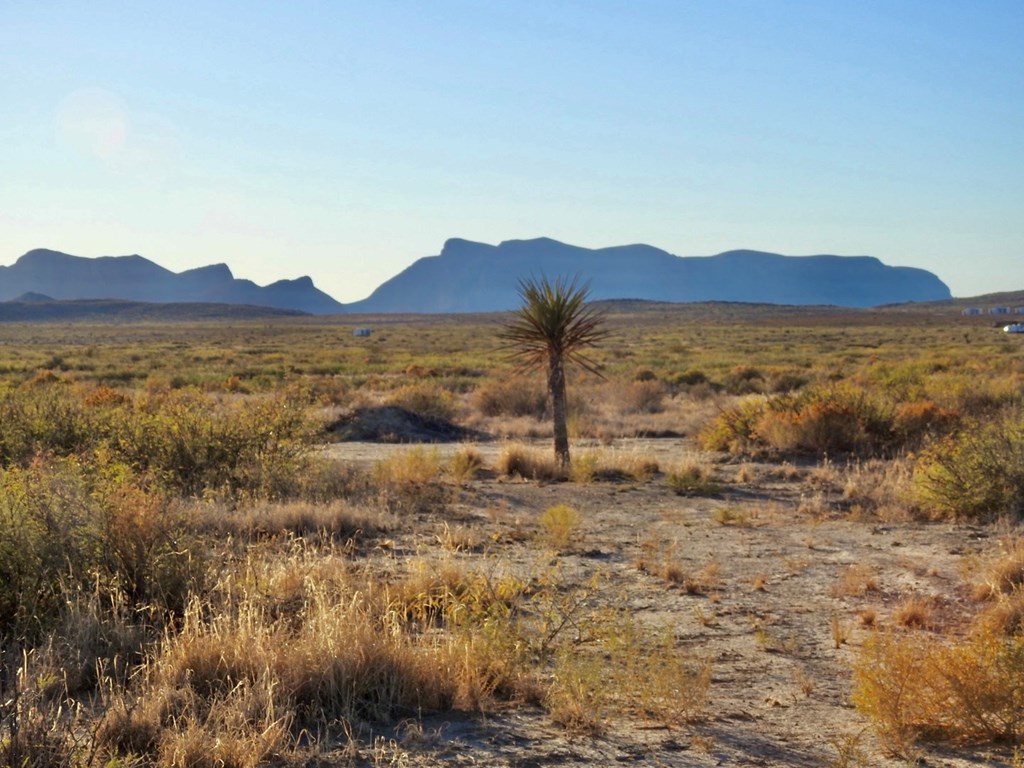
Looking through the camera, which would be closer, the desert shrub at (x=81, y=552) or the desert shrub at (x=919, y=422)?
the desert shrub at (x=81, y=552)

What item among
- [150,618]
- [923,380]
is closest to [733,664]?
[150,618]

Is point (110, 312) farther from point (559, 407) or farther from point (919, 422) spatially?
point (919, 422)

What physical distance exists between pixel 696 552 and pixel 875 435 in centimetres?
909

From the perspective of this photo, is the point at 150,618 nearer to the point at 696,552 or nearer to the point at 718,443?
the point at 696,552

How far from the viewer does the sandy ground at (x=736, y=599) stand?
16.8 ft

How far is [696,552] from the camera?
10.9m

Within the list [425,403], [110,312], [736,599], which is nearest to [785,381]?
[425,403]

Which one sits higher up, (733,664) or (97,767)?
(97,767)

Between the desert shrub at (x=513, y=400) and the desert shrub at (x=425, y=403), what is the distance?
0.96m

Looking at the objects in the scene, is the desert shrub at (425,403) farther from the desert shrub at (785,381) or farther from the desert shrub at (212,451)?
the desert shrub at (212,451)

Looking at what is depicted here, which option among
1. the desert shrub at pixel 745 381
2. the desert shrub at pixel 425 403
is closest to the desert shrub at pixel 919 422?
the desert shrub at pixel 425 403

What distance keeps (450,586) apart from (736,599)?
263 cm

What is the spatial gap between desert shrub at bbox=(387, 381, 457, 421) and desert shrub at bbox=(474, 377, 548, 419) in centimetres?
96

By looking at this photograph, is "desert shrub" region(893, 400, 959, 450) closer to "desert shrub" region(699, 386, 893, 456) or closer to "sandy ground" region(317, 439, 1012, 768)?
"desert shrub" region(699, 386, 893, 456)
